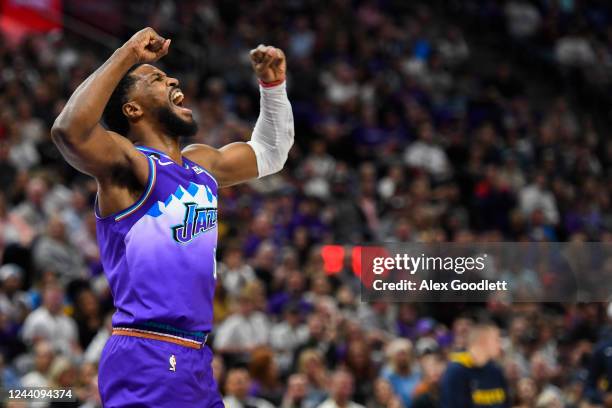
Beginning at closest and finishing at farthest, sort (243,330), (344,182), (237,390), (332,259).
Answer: (237,390)
(243,330)
(332,259)
(344,182)

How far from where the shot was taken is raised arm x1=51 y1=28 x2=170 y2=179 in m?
4.20

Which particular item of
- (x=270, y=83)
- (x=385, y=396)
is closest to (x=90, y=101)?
(x=270, y=83)

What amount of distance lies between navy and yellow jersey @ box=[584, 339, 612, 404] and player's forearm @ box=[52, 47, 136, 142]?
5390mm

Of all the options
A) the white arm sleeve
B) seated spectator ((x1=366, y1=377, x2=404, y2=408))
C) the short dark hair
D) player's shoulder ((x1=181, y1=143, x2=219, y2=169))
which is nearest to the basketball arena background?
seated spectator ((x1=366, y1=377, x2=404, y2=408))

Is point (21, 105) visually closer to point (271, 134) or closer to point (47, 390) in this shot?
point (47, 390)

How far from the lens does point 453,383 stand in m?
8.25

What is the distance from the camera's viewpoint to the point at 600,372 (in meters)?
8.55

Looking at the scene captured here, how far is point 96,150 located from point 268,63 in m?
1.34

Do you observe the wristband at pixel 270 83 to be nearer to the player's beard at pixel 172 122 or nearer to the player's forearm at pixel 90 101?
the player's beard at pixel 172 122

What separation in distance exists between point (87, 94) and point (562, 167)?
13135 mm

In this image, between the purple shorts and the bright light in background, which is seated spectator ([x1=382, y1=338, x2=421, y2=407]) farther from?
the purple shorts

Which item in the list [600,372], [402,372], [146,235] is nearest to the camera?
[146,235]

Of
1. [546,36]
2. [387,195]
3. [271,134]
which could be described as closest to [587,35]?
[546,36]

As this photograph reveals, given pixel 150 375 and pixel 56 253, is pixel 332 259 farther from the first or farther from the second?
pixel 150 375
